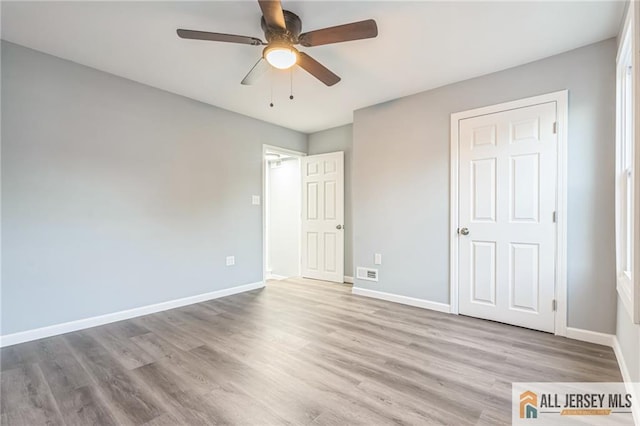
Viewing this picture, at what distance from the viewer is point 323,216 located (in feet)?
16.2

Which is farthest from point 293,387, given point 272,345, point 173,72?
point 173,72

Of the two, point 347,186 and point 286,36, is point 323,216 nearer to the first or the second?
point 347,186

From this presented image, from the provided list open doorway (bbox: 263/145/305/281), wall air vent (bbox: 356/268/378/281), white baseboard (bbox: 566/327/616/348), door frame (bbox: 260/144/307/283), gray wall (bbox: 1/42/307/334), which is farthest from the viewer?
open doorway (bbox: 263/145/305/281)

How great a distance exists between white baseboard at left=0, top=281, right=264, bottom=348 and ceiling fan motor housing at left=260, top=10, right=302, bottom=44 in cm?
299

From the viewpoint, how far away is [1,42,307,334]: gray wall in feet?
8.16

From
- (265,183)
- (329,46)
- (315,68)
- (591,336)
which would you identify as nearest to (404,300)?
(591,336)

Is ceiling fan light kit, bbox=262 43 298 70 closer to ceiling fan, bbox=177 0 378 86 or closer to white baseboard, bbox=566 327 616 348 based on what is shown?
ceiling fan, bbox=177 0 378 86

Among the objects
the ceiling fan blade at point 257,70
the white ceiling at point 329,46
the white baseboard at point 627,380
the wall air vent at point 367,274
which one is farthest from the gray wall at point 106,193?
the white baseboard at point 627,380

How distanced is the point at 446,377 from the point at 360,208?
2.38 meters

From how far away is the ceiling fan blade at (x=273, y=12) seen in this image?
163 centimetres

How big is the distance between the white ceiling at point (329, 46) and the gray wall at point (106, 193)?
33 centimetres

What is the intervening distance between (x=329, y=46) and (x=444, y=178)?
1.85 meters

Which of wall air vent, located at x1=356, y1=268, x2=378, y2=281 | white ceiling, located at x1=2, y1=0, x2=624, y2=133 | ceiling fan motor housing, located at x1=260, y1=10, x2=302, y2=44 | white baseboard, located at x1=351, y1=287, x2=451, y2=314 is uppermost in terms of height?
white ceiling, located at x1=2, y1=0, x2=624, y2=133

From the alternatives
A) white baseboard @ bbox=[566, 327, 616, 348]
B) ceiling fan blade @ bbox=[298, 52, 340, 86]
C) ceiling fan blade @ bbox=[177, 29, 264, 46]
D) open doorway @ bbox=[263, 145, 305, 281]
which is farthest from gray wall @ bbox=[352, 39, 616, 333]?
ceiling fan blade @ bbox=[177, 29, 264, 46]
